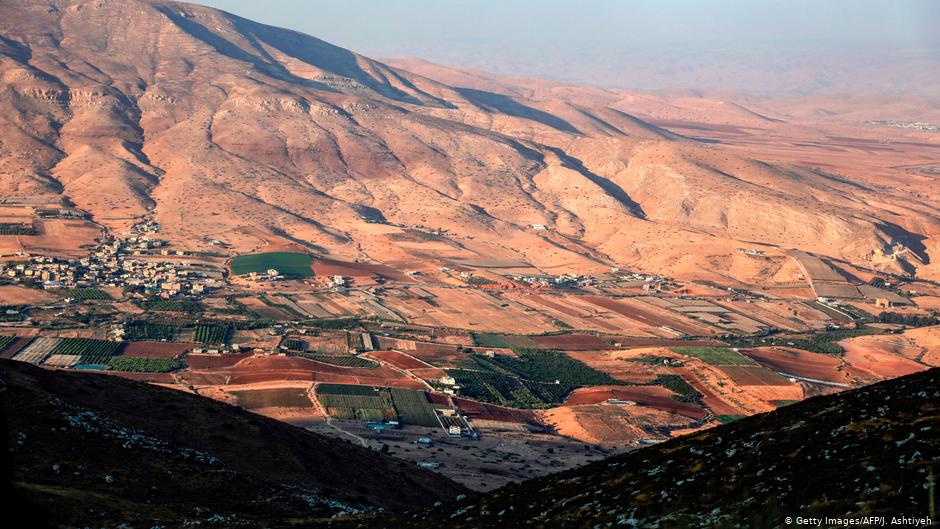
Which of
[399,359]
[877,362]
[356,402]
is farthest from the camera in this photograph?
[877,362]

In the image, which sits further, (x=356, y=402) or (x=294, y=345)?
(x=294, y=345)

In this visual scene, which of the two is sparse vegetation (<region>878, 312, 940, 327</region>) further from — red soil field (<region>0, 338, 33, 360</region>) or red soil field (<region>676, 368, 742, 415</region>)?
red soil field (<region>0, 338, 33, 360</region>)

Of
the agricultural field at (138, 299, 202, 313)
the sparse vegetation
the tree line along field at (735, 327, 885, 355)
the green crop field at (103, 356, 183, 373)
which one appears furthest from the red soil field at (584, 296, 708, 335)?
the green crop field at (103, 356, 183, 373)

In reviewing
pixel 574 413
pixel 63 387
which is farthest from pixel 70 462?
pixel 574 413

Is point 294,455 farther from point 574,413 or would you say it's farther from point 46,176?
point 46,176

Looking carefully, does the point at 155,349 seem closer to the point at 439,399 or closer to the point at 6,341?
the point at 6,341

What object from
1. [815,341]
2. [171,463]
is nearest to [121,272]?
[171,463]

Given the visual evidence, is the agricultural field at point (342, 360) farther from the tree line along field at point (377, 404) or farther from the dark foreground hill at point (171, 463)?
the dark foreground hill at point (171, 463)
